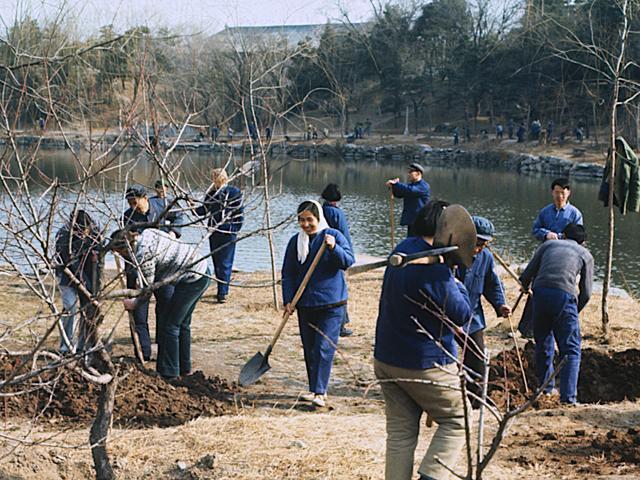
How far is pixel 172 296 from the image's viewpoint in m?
7.45

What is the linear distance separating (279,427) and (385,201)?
24.1 metres

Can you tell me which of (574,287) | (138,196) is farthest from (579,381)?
(138,196)

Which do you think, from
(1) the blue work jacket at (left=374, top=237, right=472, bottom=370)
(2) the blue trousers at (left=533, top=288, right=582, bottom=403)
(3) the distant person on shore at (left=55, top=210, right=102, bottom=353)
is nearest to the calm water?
(3) the distant person on shore at (left=55, top=210, right=102, bottom=353)

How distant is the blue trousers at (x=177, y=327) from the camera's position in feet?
24.2

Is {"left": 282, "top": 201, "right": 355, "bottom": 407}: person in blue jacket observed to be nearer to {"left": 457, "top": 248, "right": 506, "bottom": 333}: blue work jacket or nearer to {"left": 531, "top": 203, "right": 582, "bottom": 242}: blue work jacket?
{"left": 457, "top": 248, "right": 506, "bottom": 333}: blue work jacket

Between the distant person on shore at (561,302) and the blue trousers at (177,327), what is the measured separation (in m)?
2.82

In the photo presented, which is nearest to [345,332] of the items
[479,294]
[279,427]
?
[479,294]

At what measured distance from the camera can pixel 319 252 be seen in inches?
265

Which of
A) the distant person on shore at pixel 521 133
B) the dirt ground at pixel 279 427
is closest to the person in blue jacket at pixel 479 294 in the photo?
the dirt ground at pixel 279 427

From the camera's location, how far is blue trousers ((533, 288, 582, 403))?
274 inches

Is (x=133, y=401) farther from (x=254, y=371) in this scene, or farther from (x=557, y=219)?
(x=557, y=219)

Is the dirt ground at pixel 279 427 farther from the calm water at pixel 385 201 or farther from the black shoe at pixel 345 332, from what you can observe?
the calm water at pixel 385 201

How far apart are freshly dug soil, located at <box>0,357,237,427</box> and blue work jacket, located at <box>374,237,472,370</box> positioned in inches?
102

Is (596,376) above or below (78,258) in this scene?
below
